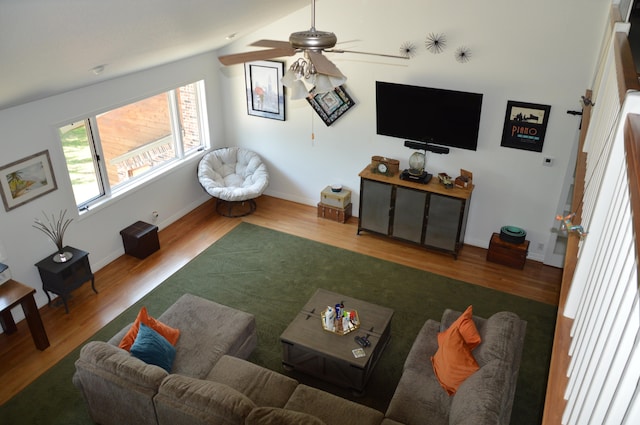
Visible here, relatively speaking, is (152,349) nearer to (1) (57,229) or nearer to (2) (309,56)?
(1) (57,229)

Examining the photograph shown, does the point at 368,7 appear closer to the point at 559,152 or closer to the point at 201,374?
the point at 559,152

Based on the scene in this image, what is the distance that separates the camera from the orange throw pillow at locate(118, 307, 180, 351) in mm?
4289

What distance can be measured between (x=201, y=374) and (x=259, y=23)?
461 cm

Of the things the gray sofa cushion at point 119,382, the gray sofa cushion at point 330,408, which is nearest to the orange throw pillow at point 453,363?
the gray sofa cushion at point 330,408

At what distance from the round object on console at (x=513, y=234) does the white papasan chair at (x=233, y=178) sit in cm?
349

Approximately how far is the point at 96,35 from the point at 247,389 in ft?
9.77

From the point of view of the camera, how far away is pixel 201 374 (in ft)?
14.1

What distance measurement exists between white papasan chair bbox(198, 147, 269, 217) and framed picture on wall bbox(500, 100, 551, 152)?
356 centimetres

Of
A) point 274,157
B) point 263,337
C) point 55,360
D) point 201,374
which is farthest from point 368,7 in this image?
point 55,360

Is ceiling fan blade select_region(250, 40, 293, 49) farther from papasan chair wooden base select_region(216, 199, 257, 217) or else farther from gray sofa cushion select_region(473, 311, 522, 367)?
papasan chair wooden base select_region(216, 199, 257, 217)

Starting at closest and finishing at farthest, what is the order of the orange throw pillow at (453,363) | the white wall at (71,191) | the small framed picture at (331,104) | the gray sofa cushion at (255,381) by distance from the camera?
1. the orange throw pillow at (453,363)
2. the gray sofa cushion at (255,381)
3. the white wall at (71,191)
4. the small framed picture at (331,104)

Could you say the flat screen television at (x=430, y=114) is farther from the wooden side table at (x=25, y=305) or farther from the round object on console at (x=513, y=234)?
the wooden side table at (x=25, y=305)

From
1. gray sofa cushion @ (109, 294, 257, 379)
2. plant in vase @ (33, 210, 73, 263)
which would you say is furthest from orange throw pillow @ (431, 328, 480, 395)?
plant in vase @ (33, 210, 73, 263)

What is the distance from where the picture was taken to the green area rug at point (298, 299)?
4613 mm
